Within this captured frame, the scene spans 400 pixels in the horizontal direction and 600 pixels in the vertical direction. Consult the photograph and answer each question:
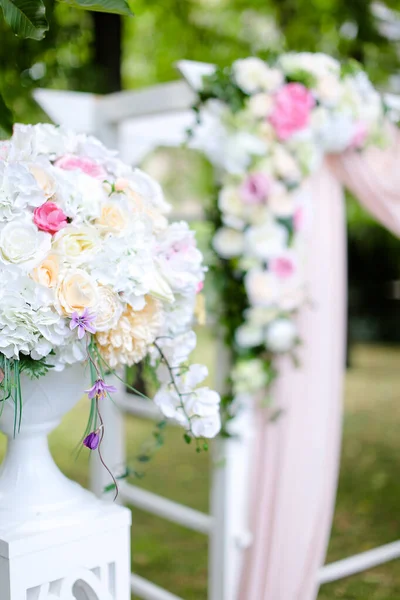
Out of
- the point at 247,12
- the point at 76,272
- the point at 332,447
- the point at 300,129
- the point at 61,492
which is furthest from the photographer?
the point at 247,12

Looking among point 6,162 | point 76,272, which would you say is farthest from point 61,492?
point 6,162

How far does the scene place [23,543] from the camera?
1.18 metres

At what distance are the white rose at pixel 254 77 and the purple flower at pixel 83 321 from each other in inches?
68.1

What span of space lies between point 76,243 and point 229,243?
1.60m

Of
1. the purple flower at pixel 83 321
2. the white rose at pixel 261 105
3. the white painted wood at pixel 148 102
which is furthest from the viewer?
the white painted wood at pixel 148 102

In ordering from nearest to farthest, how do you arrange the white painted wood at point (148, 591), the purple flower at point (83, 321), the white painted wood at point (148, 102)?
1. the purple flower at point (83, 321)
2. the white painted wood at point (148, 102)
3. the white painted wood at point (148, 591)

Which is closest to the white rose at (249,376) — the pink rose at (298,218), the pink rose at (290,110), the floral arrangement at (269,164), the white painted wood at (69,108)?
the floral arrangement at (269,164)

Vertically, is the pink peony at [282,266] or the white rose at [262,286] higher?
the pink peony at [282,266]

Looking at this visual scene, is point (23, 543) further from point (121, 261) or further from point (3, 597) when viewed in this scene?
point (121, 261)

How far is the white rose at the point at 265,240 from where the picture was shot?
106 inches

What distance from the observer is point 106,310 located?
3.83 feet

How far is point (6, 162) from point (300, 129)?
1.68m

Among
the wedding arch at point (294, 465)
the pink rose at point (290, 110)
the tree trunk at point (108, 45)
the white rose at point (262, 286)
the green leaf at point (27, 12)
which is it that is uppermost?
the tree trunk at point (108, 45)

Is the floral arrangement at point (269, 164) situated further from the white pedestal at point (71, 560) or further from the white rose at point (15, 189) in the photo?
the white rose at point (15, 189)
